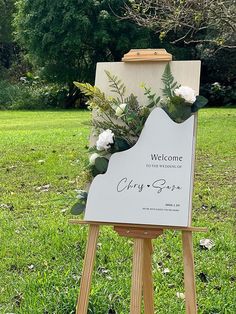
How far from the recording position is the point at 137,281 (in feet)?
6.85

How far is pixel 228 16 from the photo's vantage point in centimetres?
705

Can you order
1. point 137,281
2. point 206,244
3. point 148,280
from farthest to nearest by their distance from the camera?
point 206,244, point 148,280, point 137,281

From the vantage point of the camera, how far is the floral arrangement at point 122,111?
212 cm

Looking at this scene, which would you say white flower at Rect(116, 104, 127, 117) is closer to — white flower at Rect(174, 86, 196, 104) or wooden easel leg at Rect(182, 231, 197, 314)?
white flower at Rect(174, 86, 196, 104)

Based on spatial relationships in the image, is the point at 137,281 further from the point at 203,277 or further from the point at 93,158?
the point at 203,277

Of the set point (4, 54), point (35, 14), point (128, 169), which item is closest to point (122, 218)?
point (128, 169)

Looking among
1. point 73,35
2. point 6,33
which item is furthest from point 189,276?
point 6,33

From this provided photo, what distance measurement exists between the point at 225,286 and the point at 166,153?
3.77 ft

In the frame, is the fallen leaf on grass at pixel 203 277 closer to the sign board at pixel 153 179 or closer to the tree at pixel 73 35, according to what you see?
the sign board at pixel 153 179

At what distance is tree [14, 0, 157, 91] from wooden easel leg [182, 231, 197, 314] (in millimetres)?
18224

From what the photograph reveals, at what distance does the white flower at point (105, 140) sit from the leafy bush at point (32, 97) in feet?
62.8

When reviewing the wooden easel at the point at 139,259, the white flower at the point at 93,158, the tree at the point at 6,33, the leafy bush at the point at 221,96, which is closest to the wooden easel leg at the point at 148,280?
the wooden easel at the point at 139,259

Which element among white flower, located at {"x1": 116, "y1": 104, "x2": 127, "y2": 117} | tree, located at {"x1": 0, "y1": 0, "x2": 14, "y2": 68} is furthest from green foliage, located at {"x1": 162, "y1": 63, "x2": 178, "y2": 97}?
tree, located at {"x1": 0, "y1": 0, "x2": 14, "y2": 68}

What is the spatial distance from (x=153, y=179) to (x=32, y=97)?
1999cm
